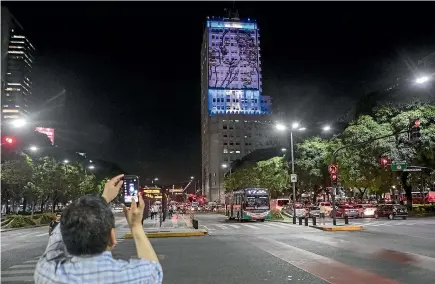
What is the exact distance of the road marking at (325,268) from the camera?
408 inches

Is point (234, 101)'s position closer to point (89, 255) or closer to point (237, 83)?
point (237, 83)

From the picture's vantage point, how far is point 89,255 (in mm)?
2895

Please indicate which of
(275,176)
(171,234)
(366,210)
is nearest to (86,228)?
(171,234)

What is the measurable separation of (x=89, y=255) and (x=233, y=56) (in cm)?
17429

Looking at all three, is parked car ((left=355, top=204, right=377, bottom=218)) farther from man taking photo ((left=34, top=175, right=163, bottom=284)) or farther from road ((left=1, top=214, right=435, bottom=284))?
man taking photo ((left=34, top=175, right=163, bottom=284))

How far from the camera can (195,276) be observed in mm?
11242

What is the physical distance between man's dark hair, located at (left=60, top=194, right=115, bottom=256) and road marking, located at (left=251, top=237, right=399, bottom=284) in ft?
27.4

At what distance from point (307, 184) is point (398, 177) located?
61.5 ft

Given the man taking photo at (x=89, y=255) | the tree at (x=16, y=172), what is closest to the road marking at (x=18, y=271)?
the man taking photo at (x=89, y=255)

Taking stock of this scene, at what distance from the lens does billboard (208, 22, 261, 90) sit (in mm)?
171500

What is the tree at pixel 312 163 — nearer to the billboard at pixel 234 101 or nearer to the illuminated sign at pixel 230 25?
the billboard at pixel 234 101

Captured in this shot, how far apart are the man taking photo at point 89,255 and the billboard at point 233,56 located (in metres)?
169

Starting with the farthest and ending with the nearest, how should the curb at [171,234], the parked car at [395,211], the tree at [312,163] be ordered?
the tree at [312,163]
the parked car at [395,211]
the curb at [171,234]

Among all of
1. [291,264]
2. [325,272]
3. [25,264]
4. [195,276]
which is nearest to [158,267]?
[195,276]
